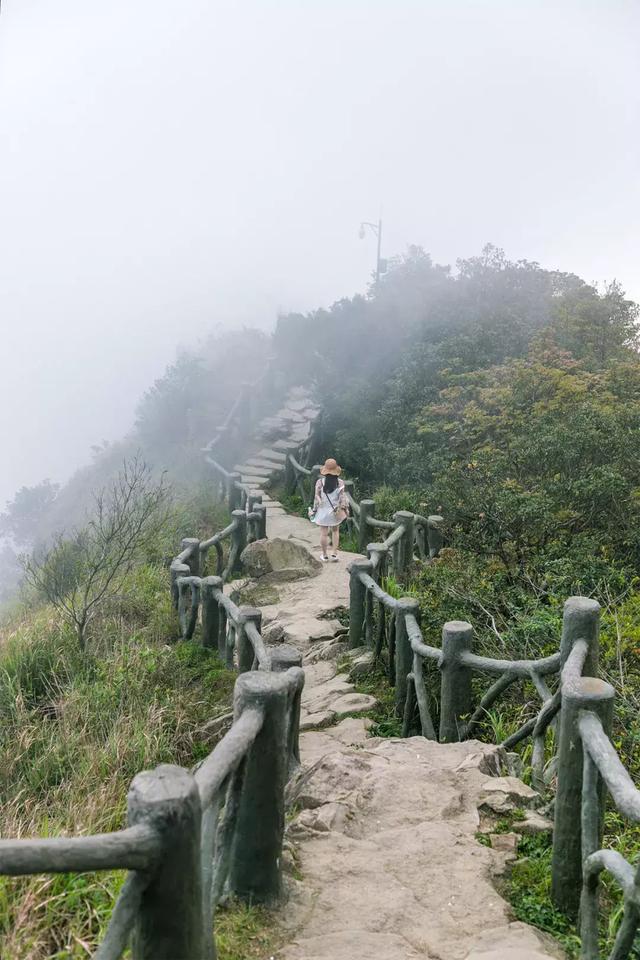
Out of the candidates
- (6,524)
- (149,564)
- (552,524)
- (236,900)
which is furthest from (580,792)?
(6,524)

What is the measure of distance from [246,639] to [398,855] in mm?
2950

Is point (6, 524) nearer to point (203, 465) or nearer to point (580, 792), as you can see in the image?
point (203, 465)

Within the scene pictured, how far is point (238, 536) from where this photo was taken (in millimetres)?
11461

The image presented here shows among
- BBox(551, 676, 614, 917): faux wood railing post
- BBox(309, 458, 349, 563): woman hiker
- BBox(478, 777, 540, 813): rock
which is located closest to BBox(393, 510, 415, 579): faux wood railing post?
BBox(309, 458, 349, 563): woman hiker

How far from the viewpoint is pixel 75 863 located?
183 cm

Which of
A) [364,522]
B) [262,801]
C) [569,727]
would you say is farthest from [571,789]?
[364,522]

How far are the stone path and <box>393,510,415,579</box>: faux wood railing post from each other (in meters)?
4.39

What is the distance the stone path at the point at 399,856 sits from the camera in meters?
2.95

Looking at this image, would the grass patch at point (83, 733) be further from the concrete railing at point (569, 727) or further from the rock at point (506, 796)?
the rock at point (506, 796)

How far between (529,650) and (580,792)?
8.89 feet

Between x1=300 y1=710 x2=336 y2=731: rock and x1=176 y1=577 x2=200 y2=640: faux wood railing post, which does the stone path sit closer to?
x1=300 y1=710 x2=336 y2=731: rock

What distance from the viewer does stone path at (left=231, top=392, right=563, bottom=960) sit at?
295 centimetres

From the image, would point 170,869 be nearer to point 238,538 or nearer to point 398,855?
point 398,855

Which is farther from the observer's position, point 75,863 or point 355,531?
point 355,531
